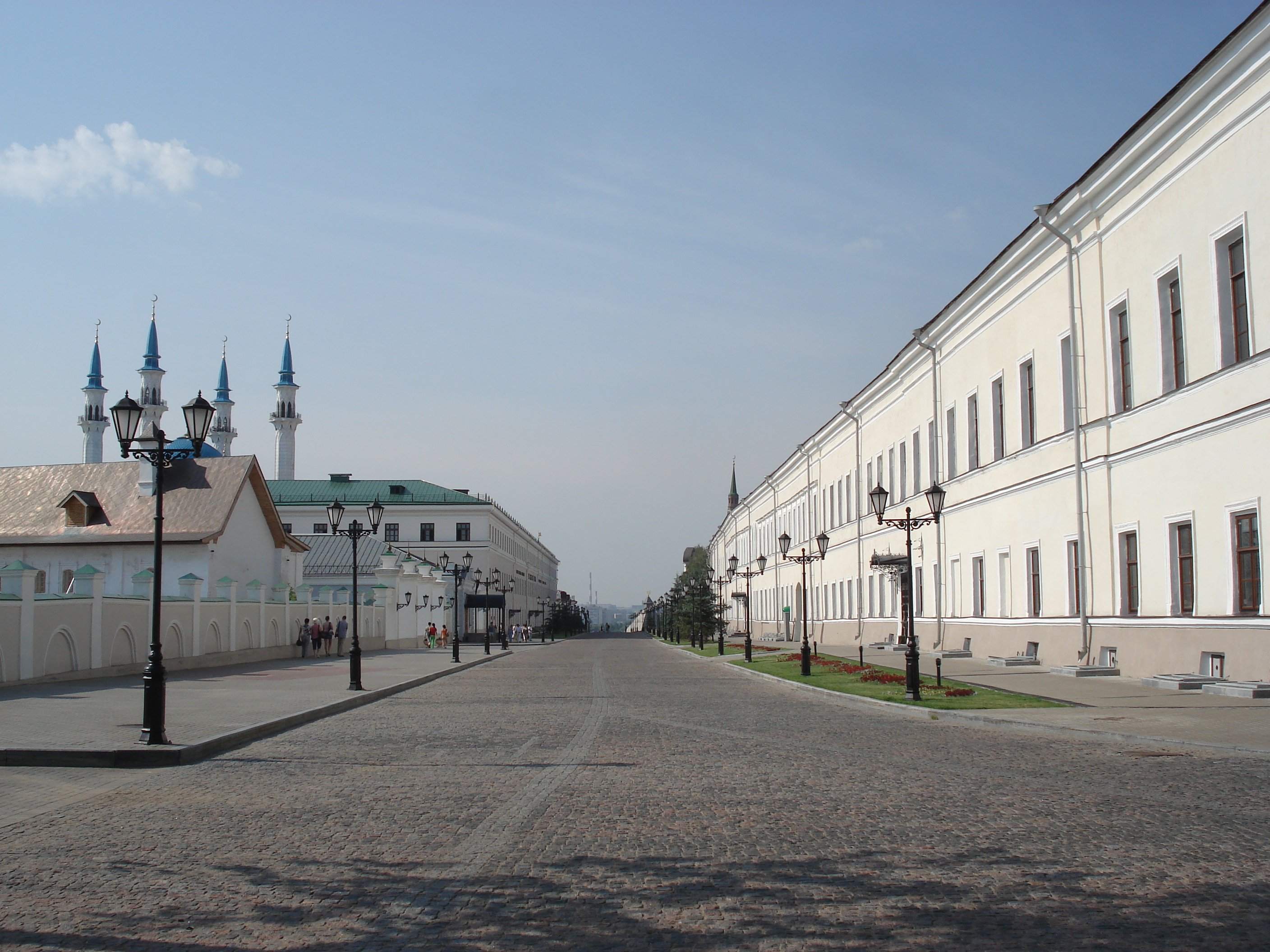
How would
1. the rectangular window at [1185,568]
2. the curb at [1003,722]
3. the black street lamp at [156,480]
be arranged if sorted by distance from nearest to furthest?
the curb at [1003,722] < the black street lamp at [156,480] < the rectangular window at [1185,568]

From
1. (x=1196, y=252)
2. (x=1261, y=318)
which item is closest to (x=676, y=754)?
(x=1261, y=318)

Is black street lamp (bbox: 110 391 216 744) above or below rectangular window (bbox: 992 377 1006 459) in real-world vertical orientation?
below

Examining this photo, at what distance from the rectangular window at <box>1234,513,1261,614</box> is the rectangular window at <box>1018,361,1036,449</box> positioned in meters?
10.6

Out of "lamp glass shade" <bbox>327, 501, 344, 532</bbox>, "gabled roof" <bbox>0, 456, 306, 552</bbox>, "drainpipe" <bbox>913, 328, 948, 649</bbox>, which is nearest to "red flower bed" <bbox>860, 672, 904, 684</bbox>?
"drainpipe" <bbox>913, 328, 948, 649</bbox>

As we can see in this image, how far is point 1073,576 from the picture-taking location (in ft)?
87.1

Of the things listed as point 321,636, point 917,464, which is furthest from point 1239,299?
point 321,636

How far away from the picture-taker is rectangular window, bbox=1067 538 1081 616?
86.3 ft

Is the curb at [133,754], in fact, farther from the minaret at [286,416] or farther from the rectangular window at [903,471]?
the minaret at [286,416]

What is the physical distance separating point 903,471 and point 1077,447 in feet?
55.7

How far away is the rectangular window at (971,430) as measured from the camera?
34.5 meters

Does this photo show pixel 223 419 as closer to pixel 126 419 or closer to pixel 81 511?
pixel 81 511

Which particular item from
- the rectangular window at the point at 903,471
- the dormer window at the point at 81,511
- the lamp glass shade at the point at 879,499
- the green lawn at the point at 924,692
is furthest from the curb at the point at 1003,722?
the dormer window at the point at 81,511

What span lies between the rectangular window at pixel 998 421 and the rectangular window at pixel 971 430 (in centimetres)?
194

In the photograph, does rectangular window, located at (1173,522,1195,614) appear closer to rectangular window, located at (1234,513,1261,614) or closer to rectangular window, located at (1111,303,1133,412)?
rectangular window, located at (1234,513,1261,614)
